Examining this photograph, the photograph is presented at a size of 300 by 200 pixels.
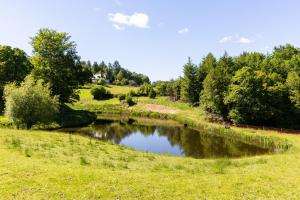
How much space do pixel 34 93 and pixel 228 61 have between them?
5006 centimetres

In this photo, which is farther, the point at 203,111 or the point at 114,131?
the point at 203,111

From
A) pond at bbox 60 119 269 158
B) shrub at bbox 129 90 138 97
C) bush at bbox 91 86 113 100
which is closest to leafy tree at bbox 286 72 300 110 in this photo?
pond at bbox 60 119 269 158

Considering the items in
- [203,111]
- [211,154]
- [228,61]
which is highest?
[228,61]

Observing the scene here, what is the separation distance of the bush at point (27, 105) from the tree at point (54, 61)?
662 inches

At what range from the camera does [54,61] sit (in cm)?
6109

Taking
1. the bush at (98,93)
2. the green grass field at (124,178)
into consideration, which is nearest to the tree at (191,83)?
the bush at (98,93)

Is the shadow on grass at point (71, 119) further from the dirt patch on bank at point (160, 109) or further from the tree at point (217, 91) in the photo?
the tree at point (217, 91)

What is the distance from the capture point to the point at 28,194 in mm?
13992

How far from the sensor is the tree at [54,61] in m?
59.5

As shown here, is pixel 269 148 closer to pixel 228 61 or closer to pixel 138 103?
pixel 228 61

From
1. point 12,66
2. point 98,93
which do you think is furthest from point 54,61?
point 98,93

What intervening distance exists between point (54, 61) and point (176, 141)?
31.4 metres

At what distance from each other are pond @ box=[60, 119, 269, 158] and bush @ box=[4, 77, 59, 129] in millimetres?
7836

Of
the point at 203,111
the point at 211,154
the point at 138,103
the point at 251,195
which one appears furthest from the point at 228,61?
the point at 251,195
